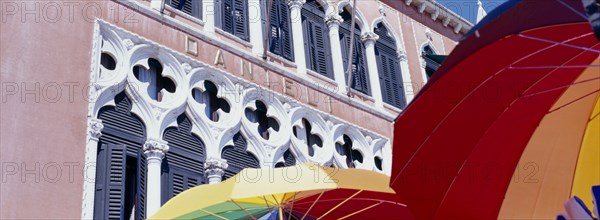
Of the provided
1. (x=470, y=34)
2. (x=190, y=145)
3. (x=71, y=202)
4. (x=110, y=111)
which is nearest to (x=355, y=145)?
(x=190, y=145)

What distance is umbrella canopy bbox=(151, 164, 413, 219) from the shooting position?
720 cm

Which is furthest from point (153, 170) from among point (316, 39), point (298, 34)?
point (316, 39)

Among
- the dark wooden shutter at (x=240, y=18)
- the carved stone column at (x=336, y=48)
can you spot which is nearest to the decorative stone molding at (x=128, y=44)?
the dark wooden shutter at (x=240, y=18)

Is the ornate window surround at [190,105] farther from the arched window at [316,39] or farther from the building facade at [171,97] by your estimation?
the arched window at [316,39]

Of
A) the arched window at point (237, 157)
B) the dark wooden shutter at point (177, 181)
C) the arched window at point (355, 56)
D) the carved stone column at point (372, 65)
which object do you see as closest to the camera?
the dark wooden shutter at point (177, 181)

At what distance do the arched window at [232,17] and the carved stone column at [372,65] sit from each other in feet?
9.39

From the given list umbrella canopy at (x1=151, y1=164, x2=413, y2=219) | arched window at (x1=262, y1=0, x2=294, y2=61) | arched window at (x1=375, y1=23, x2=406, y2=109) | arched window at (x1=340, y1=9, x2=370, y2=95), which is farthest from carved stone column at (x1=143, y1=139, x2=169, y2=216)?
arched window at (x1=375, y1=23, x2=406, y2=109)

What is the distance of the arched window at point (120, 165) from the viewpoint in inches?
351

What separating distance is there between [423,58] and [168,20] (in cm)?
635

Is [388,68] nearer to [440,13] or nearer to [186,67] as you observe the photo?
[440,13]

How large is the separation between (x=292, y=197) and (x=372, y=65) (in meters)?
6.62

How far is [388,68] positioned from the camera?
1451 cm

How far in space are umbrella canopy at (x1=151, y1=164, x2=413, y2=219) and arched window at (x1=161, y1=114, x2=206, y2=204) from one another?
185cm

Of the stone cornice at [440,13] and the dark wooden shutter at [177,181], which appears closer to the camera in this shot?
the dark wooden shutter at [177,181]
